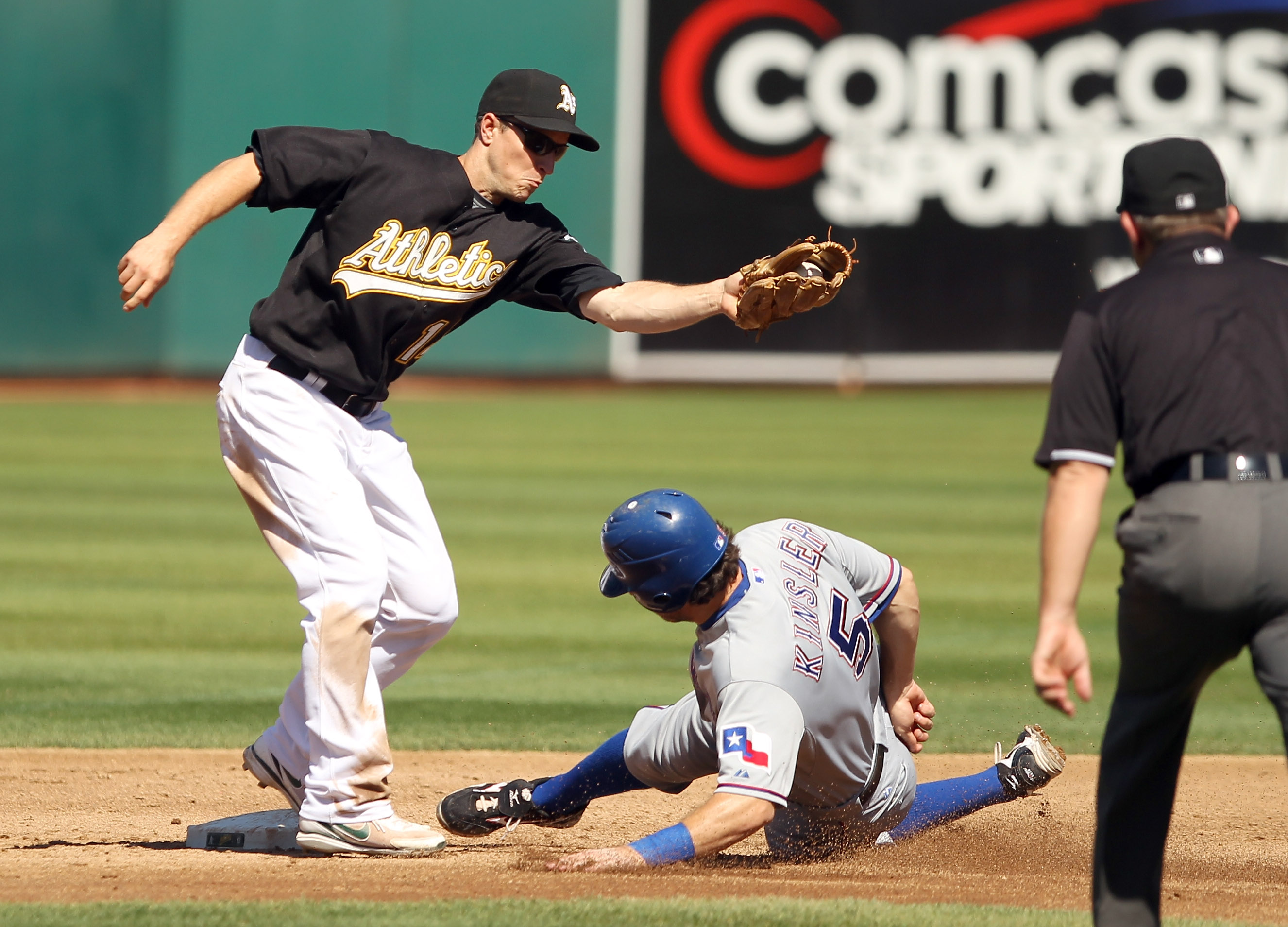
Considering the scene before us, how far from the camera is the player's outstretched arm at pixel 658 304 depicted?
472cm

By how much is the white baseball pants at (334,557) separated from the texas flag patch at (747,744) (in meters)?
1.08

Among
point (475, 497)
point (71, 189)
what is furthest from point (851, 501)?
point (71, 189)

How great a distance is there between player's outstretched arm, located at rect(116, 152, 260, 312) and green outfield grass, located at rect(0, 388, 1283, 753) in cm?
253

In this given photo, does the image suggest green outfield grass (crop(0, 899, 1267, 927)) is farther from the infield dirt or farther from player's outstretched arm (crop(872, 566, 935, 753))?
player's outstretched arm (crop(872, 566, 935, 753))

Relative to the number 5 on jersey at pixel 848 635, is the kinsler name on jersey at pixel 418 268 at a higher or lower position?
higher

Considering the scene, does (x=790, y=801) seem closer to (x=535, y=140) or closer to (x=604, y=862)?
(x=604, y=862)

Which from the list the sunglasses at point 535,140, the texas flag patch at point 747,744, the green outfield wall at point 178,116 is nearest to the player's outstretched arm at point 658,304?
the sunglasses at point 535,140

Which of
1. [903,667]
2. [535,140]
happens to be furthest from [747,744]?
[535,140]

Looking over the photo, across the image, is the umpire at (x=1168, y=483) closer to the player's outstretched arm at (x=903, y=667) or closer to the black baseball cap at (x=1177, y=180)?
the black baseball cap at (x=1177, y=180)

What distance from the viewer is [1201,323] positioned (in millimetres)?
Result: 3176

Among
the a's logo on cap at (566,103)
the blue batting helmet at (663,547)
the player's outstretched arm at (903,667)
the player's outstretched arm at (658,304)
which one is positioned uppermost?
the a's logo on cap at (566,103)

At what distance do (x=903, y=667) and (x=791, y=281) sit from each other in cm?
109

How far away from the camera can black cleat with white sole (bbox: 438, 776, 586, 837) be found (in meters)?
4.84

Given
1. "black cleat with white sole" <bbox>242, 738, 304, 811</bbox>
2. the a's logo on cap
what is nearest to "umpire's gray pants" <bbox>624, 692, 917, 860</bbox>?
"black cleat with white sole" <bbox>242, 738, 304, 811</bbox>
